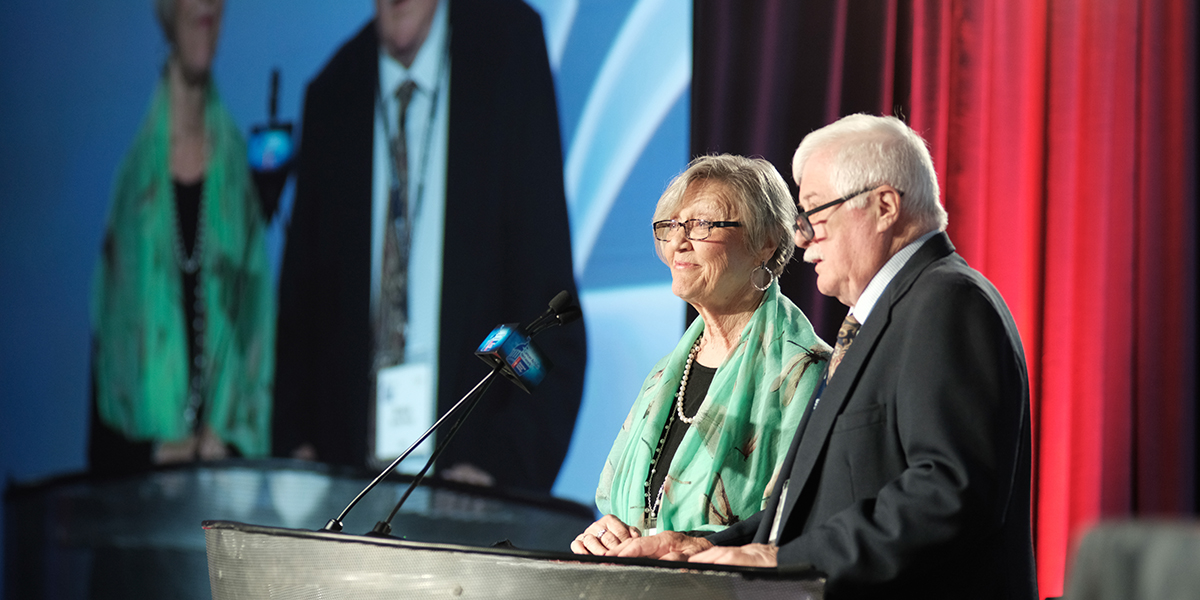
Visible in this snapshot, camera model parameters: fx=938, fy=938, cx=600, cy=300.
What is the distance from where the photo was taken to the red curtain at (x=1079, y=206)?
84.7 inches

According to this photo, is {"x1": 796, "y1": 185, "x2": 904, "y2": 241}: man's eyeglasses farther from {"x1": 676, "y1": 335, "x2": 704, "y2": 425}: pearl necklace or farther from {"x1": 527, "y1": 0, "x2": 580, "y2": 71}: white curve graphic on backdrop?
{"x1": 527, "y1": 0, "x2": 580, "y2": 71}: white curve graphic on backdrop

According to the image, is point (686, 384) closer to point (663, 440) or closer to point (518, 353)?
point (663, 440)

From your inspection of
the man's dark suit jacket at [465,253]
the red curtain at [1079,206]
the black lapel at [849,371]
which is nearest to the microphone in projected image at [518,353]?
the black lapel at [849,371]

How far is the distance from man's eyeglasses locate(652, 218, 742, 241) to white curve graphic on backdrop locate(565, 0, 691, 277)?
3.51ft

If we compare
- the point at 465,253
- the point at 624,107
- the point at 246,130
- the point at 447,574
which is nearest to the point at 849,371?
the point at 447,574

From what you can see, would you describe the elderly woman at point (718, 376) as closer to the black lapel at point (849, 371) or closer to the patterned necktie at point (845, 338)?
the patterned necktie at point (845, 338)

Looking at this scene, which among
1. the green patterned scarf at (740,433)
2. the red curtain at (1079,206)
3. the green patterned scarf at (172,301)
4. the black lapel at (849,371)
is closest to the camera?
the black lapel at (849,371)

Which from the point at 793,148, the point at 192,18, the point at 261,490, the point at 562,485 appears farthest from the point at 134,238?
the point at 793,148

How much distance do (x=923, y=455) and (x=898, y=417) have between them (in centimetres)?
8

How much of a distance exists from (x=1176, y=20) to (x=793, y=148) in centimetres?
98

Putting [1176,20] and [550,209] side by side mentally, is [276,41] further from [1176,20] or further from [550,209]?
[1176,20]

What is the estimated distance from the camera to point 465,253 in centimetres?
336

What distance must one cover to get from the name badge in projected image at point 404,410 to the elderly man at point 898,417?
206 centimetres

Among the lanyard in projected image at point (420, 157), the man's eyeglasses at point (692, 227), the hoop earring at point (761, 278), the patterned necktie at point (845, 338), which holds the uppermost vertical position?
the lanyard in projected image at point (420, 157)
